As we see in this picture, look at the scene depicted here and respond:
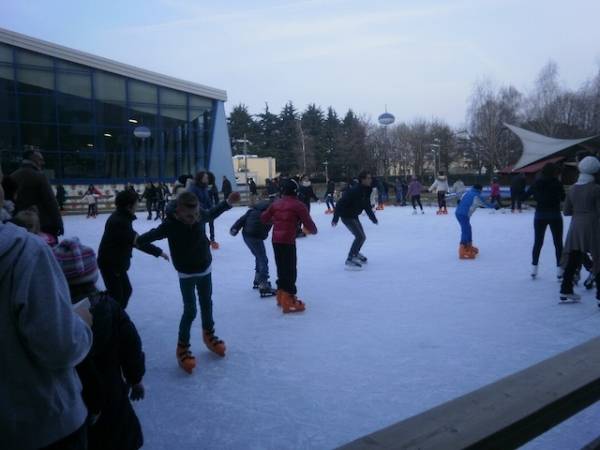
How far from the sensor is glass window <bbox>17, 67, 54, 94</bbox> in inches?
984

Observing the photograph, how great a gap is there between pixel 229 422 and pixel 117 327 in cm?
126

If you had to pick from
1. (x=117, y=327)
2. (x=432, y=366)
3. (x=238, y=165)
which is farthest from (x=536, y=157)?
(x=238, y=165)

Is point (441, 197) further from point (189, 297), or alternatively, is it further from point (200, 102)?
point (200, 102)

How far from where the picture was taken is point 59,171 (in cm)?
2581

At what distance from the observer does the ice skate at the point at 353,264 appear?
8.20 meters

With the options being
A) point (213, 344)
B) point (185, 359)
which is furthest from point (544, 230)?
point (185, 359)

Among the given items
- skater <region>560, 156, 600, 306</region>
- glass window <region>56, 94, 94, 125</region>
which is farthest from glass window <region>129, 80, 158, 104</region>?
skater <region>560, 156, 600, 306</region>

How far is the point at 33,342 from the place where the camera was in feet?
4.30

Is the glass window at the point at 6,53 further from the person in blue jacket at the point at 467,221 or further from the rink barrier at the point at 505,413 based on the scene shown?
the rink barrier at the point at 505,413

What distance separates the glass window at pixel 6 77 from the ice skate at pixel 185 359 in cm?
2543

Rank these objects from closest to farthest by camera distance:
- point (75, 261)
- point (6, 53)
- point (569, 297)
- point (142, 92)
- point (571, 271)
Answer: point (75, 261) → point (571, 271) → point (569, 297) → point (6, 53) → point (142, 92)

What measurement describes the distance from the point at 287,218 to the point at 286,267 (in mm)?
541

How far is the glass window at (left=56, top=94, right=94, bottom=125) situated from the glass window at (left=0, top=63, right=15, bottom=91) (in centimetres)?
208

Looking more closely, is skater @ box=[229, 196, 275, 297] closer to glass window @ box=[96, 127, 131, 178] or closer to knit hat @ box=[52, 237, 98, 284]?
knit hat @ box=[52, 237, 98, 284]
